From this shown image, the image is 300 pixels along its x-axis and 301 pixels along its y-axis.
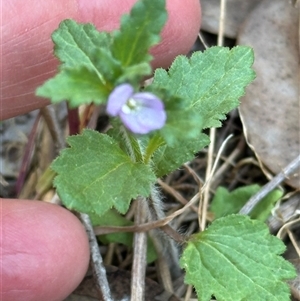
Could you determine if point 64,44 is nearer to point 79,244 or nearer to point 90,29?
point 90,29

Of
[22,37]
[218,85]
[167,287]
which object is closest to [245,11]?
[218,85]

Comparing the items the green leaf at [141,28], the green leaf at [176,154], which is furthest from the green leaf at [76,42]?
the green leaf at [176,154]

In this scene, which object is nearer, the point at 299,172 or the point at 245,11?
the point at 299,172

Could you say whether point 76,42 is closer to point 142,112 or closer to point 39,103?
point 142,112

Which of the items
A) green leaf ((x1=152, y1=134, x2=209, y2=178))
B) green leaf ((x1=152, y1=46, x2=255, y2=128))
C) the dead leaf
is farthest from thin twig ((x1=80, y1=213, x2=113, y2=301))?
the dead leaf

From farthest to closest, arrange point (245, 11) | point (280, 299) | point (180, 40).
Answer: point (245, 11) < point (180, 40) < point (280, 299)
